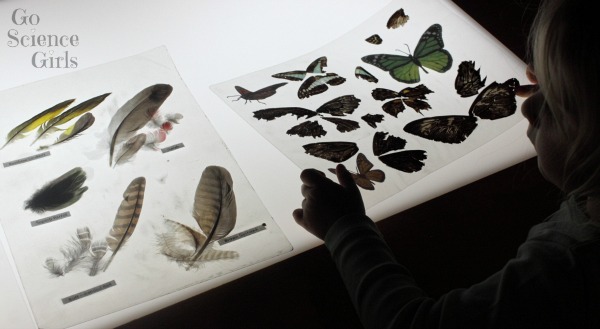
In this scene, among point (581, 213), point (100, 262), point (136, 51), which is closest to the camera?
point (581, 213)

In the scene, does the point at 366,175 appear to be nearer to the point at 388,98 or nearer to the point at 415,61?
the point at 388,98

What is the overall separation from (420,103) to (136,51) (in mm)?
687

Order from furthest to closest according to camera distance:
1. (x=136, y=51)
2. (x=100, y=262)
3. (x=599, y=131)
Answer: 1. (x=136, y=51)
2. (x=100, y=262)
3. (x=599, y=131)

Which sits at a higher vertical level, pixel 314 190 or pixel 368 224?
pixel 314 190

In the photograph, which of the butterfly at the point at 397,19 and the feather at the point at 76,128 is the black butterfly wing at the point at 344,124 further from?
the feather at the point at 76,128

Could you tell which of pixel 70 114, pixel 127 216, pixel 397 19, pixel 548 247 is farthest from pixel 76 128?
pixel 548 247

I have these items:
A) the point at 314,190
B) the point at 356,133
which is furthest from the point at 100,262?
the point at 356,133

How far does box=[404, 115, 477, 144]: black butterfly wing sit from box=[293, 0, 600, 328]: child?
12.2 inches

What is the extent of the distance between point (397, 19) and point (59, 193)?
912 millimetres

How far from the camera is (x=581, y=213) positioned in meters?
0.83

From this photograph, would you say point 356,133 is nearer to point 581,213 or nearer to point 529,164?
point 529,164

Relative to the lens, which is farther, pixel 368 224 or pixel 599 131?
pixel 368 224

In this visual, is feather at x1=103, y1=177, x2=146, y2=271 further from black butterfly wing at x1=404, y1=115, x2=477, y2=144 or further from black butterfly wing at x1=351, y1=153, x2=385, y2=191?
black butterfly wing at x1=404, y1=115, x2=477, y2=144

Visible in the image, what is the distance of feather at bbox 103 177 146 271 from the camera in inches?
38.9
